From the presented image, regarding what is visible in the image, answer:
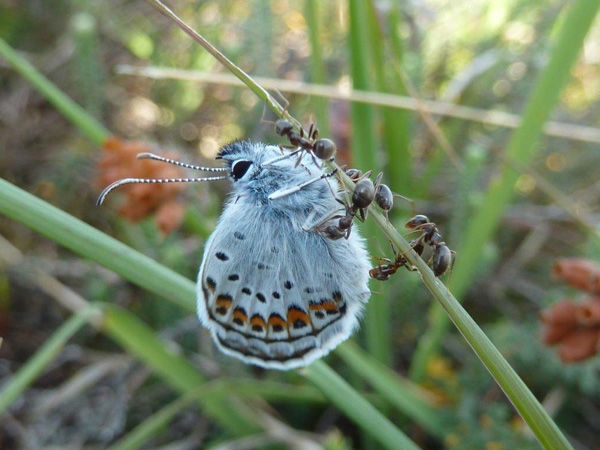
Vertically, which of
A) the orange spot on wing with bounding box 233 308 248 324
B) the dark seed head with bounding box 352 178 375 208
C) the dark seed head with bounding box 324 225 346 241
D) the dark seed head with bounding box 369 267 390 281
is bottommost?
the orange spot on wing with bounding box 233 308 248 324

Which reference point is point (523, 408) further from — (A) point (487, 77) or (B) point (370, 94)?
(A) point (487, 77)

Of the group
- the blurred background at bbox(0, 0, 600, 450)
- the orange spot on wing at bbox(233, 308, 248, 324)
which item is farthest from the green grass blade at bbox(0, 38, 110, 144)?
the orange spot on wing at bbox(233, 308, 248, 324)

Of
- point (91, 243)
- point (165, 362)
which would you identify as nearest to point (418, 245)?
point (91, 243)

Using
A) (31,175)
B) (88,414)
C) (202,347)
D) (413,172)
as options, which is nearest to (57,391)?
(88,414)

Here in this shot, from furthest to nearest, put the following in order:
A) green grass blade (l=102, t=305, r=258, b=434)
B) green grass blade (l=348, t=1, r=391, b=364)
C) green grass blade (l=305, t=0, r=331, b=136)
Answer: green grass blade (l=305, t=0, r=331, b=136) < green grass blade (l=348, t=1, r=391, b=364) < green grass blade (l=102, t=305, r=258, b=434)

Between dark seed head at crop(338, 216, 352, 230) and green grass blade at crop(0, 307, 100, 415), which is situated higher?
dark seed head at crop(338, 216, 352, 230)

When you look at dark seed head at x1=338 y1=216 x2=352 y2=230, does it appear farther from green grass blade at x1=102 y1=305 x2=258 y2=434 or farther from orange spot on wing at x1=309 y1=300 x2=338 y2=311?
green grass blade at x1=102 y1=305 x2=258 y2=434

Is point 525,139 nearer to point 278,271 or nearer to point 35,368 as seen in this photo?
point 278,271
